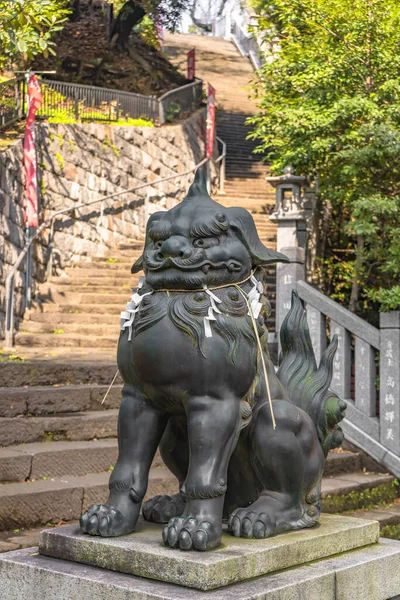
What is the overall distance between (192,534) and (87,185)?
11974 millimetres

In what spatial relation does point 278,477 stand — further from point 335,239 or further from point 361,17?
point 335,239

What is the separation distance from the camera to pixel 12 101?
41.3ft

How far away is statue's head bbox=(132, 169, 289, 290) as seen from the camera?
8.79 feet

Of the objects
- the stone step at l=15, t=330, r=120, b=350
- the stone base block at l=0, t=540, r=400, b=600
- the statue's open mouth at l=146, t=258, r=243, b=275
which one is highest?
the statue's open mouth at l=146, t=258, r=243, b=275

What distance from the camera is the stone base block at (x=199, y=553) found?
7.91 ft

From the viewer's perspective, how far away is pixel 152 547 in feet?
8.39

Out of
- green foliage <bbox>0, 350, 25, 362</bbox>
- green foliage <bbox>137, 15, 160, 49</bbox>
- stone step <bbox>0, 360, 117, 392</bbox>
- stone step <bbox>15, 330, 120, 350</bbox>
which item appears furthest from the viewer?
green foliage <bbox>137, 15, 160, 49</bbox>

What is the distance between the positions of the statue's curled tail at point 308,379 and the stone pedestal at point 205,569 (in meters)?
0.39

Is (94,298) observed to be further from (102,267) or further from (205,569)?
(205,569)

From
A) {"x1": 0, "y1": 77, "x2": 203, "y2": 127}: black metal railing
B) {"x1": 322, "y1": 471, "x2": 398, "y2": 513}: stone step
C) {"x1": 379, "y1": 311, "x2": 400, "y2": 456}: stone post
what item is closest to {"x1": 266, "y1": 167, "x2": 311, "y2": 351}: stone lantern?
{"x1": 379, "y1": 311, "x2": 400, "y2": 456}: stone post

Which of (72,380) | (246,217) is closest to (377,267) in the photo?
(72,380)

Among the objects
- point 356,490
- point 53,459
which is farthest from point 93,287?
point 53,459

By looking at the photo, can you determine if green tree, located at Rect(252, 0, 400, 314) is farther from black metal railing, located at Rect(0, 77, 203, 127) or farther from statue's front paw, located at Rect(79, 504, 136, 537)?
statue's front paw, located at Rect(79, 504, 136, 537)

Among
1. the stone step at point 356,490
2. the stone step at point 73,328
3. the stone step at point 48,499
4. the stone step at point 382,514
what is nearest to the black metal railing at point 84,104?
the stone step at point 73,328
